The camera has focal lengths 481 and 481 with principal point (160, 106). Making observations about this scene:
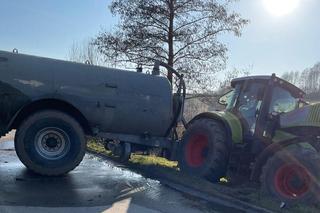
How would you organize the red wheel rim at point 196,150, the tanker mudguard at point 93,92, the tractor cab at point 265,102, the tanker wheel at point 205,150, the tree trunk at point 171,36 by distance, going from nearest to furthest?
the tanker mudguard at point 93,92, the tractor cab at point 265,102, the tanker wheel at point 205,150, the red wheel rim at point 196,150, the tree trunk at point 171,36

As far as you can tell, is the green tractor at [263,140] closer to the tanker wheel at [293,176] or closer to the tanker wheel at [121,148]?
the tanker wheel at [293,176]

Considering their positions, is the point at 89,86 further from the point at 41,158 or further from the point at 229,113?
the point at 229,113

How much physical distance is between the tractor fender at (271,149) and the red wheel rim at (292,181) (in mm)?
451

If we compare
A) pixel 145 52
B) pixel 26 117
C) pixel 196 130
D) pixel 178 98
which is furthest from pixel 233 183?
pixel 145 52

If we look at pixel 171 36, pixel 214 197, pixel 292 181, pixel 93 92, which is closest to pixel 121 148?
pixel 93 92

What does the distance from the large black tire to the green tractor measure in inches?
107

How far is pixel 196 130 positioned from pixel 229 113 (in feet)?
2.77

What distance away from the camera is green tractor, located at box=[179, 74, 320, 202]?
7.98 metres

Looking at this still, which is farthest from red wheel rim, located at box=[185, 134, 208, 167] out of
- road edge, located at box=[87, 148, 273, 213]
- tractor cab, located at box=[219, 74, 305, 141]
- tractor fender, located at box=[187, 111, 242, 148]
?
tractor cab, located at box=[219, 74, 305, 141]

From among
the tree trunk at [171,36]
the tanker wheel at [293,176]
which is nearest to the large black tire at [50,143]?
the tanker wheel at [293,176]

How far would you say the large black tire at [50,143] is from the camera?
30.6 ft

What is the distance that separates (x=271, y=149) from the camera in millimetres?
8508

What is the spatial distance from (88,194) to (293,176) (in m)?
3.44

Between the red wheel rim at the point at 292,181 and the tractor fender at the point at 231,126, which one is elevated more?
the tractor fender at the point at 231,126
